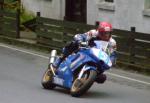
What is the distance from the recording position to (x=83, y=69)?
37.5 ft

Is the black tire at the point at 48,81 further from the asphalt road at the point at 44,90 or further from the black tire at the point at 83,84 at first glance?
the black tire at the point at 83,84

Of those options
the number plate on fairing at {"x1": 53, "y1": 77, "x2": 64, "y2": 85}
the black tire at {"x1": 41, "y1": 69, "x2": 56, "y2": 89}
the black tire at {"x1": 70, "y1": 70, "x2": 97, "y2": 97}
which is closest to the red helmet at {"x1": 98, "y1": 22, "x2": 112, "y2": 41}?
the black tire at {"x1": 70, "y1": 70, "x2": 97, "y2": 97}

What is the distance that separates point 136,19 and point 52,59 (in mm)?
7979

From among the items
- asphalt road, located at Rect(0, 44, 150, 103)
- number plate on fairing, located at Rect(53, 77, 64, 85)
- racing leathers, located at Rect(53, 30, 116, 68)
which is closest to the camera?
asphalt road, located at Rect(0, 44, 150, 103)

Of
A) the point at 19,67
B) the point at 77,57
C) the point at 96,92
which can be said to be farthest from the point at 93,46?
the point at 19,67

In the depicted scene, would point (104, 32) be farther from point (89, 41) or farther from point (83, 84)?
point (83, 84)

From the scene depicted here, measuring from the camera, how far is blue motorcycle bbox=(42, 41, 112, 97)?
447 inches

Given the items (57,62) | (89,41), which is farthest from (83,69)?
(57,62)

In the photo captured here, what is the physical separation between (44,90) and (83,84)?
48.0 inches

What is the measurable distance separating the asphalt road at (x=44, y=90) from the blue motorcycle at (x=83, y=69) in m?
0.22

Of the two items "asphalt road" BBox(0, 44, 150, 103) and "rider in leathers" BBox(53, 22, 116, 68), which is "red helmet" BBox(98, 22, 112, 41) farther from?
"asphalt road" BBox(0, 44, 150, 103)

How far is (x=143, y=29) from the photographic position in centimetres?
1955

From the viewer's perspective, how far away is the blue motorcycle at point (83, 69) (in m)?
11.4

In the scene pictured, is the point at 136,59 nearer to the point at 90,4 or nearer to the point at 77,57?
the point at 77,57
